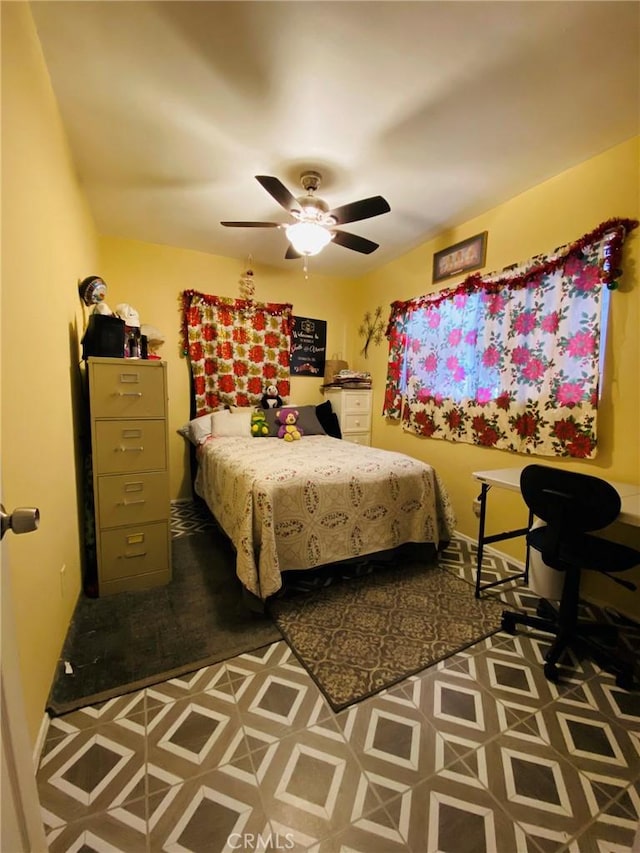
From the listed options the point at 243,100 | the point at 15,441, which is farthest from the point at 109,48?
the point at 15,441

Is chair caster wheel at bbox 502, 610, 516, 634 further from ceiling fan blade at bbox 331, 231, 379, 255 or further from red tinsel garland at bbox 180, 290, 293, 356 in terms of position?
red tinsel garland at bbox 180, 290, 293, 356

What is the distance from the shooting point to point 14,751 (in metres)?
0.66

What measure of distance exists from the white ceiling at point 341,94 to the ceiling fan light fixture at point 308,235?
34cm

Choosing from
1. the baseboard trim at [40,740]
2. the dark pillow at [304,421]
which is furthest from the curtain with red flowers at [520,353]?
the baseboard trim at [40,740]

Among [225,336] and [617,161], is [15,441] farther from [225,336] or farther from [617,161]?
[617,161]

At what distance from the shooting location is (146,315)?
10.9ft

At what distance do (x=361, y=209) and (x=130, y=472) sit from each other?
6.76ft

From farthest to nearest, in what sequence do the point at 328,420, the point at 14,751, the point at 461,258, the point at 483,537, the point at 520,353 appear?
the point at 328,420
the point at 461,258
the point at 520,353
the point at 483,537
the point at 14,751

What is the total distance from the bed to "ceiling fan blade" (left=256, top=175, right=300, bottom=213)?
1.53m

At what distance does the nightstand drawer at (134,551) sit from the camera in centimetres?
206

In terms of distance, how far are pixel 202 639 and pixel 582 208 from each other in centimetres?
315

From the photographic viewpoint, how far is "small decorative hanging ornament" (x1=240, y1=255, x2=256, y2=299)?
3689mm

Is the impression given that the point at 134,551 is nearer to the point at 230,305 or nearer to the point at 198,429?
the point at 198,429

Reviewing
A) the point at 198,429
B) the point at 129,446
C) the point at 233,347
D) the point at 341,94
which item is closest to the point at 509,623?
the point at 129,446
